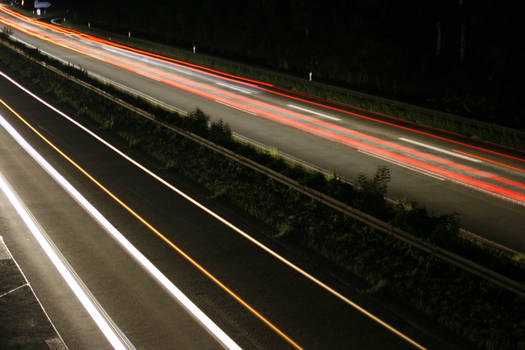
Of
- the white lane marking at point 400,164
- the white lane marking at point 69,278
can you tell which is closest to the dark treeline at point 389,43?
the white lane marking at point 400,164

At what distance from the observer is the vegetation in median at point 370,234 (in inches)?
348

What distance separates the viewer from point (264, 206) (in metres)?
13.6

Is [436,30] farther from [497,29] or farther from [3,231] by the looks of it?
[3,231]

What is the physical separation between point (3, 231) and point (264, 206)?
17.6ft

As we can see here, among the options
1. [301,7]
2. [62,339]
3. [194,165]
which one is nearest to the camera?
[62,339]

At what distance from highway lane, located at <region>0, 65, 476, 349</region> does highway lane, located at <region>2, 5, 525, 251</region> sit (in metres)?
5.22

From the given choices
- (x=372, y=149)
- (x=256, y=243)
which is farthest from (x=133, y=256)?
(x=372, y=149)

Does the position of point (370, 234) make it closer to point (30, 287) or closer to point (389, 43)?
point (30, 287)

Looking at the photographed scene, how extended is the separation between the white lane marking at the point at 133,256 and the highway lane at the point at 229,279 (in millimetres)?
127

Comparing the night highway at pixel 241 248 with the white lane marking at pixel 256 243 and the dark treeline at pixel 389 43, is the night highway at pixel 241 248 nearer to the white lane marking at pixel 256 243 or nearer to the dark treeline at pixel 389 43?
the white lane marking at pixel 256 243

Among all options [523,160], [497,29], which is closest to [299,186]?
[523,160]

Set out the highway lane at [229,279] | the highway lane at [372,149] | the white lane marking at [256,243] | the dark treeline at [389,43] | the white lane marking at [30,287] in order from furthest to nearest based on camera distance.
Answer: the dark treeline at [389,43] → the highway lane at [372,149] → the white lane marking at [256,243] → the highway lane at [229,279] → the white lane marking at [30,287]

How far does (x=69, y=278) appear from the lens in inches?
408

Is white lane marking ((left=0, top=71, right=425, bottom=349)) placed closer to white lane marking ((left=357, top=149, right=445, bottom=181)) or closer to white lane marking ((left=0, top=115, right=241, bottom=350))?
white lane marking ((left=0, top=115, right=241, bottom=350))
